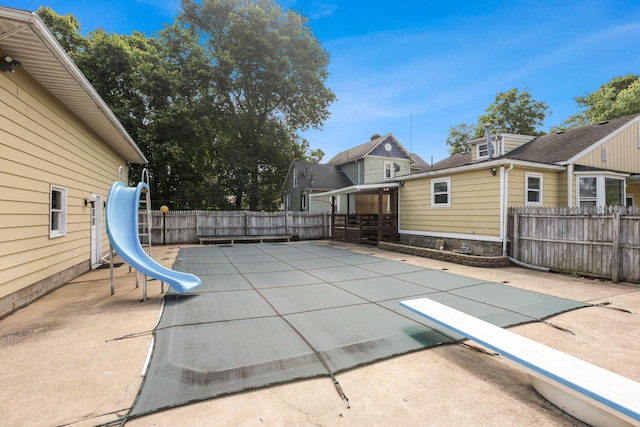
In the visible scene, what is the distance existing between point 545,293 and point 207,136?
19.5m

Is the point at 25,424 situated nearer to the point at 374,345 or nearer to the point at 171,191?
the point at 374,345

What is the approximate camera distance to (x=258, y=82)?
22141 mm

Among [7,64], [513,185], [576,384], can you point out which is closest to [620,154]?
[513,185]

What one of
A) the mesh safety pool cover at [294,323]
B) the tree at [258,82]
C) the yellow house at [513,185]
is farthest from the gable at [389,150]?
the mesh safety pool cover at [294,323]

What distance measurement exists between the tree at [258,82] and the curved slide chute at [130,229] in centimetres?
1670

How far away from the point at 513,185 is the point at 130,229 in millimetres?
9877

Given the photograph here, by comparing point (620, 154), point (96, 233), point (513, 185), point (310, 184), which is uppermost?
point (620, 154)

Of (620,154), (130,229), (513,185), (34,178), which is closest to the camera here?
(34,178)

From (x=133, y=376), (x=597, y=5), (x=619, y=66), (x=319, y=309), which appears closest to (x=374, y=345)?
(x=319, y=309)

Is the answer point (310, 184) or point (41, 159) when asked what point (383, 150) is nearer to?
point (310, 184)

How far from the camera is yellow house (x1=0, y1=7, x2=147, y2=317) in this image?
3906mm

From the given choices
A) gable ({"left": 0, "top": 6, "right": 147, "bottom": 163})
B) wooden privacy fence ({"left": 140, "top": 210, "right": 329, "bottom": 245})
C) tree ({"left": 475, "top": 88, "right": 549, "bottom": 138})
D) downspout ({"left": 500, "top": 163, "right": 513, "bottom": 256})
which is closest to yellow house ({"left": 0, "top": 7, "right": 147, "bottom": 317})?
gable ({"left": 0, "top": 6, "right": 147, "bottom": 163})

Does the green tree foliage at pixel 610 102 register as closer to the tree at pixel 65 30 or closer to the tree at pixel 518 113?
the tree at pixel 518 113

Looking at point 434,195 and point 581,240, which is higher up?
point 434,195
